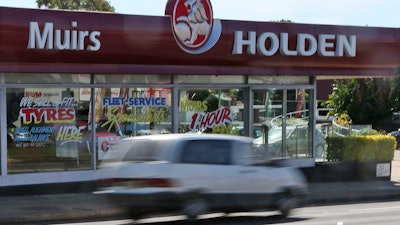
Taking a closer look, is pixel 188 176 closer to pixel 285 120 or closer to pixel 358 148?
pixel 285 120

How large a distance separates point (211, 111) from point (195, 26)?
2.67 metres

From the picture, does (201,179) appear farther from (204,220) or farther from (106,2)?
(106,2)

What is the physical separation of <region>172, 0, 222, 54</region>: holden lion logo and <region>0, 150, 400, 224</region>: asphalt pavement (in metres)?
4.56

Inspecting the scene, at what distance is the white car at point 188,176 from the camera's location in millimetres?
10219

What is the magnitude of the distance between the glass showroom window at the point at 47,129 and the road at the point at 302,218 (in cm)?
360

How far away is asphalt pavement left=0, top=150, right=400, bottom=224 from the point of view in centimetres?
1252

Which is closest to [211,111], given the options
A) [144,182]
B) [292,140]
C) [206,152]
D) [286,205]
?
[292,140]

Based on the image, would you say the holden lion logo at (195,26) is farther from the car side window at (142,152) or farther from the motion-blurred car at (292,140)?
the car side window at (142,152)

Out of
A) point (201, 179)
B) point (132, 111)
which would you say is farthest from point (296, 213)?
point (132, 111)

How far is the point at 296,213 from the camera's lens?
42.3 ft

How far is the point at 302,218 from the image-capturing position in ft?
39.4

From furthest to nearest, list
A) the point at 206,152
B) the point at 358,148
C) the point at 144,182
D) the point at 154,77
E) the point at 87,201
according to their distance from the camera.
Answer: the point at 358,148 → the point at 154,77 → the point at 87,201 → the point at 206,152 → the point at 144,182

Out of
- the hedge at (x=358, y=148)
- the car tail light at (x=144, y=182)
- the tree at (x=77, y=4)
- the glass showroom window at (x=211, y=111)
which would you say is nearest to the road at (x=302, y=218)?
the car tail light at (x=144, y=182)

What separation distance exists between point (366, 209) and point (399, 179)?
267 inches
